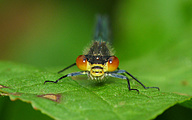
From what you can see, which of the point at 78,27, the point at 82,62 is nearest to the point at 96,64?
the point at 82,62

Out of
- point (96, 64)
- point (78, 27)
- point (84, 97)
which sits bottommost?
point (84, 97)

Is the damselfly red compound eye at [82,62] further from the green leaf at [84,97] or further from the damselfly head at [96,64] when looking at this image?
the green leaf at [84,97]

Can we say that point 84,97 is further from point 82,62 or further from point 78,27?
point 78,27

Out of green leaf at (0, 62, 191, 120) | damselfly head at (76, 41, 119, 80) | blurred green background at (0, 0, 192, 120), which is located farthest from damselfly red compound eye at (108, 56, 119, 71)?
blurred green background at (0, 0, 192, 120)

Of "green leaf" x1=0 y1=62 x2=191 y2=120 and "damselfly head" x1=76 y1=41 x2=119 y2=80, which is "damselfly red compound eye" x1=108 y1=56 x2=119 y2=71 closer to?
"damselfly head" x1=76 y1=41 x2=119 y2=80

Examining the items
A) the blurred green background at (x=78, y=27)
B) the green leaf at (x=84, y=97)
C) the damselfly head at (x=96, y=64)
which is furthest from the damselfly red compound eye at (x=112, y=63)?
the blurred green background at (x=78, y=27)
